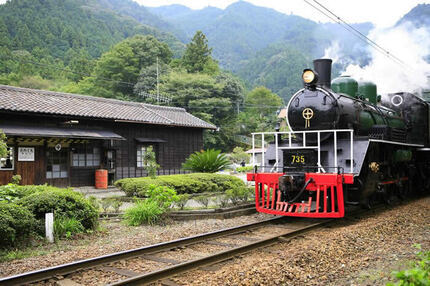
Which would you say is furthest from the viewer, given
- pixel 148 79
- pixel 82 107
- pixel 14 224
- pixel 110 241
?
pixel 148 79

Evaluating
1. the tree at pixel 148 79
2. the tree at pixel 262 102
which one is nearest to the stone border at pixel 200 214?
the tree at pixel 148 79

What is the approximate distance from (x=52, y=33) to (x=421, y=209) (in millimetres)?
70447

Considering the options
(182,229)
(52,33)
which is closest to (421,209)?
(182,229)

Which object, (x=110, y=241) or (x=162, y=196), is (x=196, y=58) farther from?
(x=110, y=241)

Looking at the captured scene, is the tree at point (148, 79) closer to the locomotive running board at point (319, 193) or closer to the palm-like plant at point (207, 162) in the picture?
the palm-like plant at point (207, 162)

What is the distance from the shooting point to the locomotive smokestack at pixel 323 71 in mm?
Answer: 9656

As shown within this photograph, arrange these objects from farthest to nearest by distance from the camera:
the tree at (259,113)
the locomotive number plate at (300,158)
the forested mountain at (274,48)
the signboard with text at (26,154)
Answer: the forested mountain at (274,48), the tree at (259,113), the signboard with text at (26,154), the locomotive number plate at (300,158)

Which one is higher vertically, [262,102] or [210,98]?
[262,102]

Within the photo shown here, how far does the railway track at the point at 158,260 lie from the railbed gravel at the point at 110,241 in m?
0.60

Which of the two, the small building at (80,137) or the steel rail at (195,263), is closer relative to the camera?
the steel rail at (195,263)

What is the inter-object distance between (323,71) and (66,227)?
6.84 meters

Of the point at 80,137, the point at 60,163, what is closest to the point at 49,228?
the point at 80,137

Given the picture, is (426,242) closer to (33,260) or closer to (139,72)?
(33,260)

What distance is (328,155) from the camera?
8.87 metres
